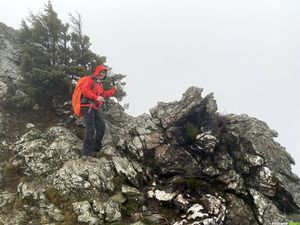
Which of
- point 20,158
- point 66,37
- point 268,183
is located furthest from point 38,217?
point 66,37

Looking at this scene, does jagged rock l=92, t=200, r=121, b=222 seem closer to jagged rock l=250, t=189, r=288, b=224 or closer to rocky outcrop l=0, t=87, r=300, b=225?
Result: rocky outcrop l=0, t=87, r=300, b=225

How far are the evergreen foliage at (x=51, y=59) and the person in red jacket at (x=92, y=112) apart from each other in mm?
Answer: 2721

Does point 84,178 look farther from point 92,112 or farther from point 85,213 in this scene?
point 92,112

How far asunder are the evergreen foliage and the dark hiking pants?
304 cm

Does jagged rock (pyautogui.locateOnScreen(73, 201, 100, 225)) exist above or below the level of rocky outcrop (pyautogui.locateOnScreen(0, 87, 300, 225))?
below

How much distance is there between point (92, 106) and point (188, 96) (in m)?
5.18

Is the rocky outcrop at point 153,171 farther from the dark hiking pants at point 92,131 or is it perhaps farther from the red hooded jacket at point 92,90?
the red hooded jacket at point 92,90

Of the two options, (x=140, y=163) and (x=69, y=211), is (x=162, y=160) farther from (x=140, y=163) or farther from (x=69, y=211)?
(x=69, y=211)

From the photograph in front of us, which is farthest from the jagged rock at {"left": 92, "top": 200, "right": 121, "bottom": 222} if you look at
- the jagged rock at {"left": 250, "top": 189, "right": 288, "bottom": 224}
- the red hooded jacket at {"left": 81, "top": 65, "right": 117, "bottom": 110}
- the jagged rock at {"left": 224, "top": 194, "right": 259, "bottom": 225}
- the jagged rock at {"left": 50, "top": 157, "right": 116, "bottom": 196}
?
the jagged rock at {"left": 250, "top": 189, "right": 288, "bottom": 224}

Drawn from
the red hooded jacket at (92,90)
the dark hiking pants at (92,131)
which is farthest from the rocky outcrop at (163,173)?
the red hooded jacket at (92,90)

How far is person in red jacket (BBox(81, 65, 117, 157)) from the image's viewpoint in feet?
45.0

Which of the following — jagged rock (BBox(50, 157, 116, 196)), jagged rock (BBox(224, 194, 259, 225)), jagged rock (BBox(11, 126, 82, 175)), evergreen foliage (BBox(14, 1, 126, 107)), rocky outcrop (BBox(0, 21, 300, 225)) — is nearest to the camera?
rocky outcrop (BBox(0, 21, 300, 225))

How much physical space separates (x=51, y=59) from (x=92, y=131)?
6.17 metres

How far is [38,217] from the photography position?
10.6 m
